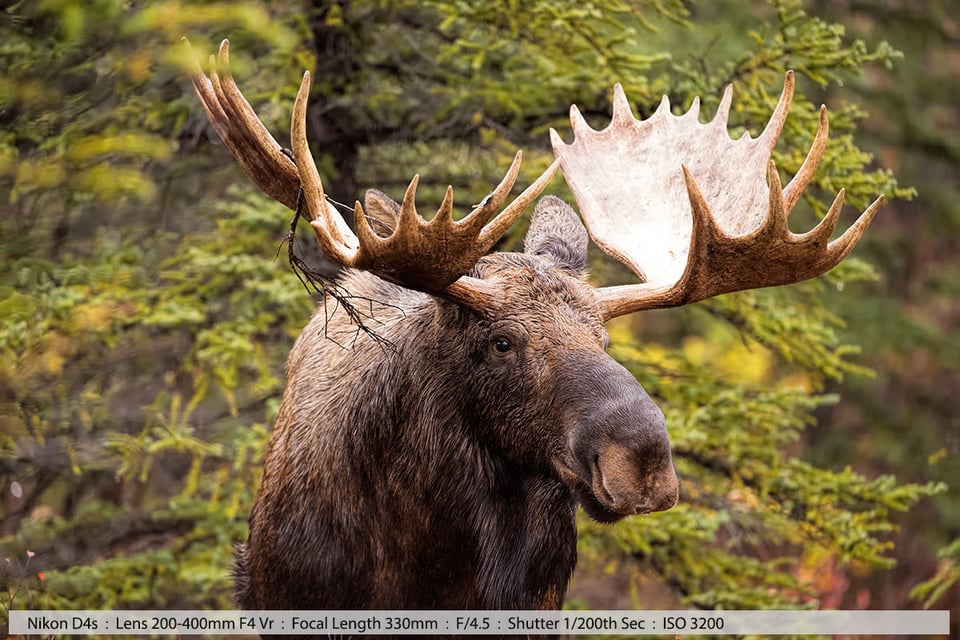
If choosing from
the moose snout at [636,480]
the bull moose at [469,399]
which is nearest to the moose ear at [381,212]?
the bull moose at [469,399]

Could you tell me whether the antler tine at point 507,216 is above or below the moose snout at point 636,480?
above

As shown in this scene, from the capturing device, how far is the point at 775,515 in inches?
292

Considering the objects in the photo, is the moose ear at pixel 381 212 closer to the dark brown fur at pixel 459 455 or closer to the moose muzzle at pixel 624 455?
the dark brown fur at pixel 459 455

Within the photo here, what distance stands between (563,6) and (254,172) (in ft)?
9.30

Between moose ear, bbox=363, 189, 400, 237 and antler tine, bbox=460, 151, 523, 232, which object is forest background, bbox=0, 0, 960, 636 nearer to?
moose ear, bbox=363, 189, 400, 237

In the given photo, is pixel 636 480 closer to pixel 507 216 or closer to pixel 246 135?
pixel 507 216

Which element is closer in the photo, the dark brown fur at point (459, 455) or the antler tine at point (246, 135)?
the dark brown fur at point (459, 455)

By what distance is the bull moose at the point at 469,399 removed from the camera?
3.95 m

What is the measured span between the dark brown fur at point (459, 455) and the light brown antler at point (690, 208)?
404 millimetres

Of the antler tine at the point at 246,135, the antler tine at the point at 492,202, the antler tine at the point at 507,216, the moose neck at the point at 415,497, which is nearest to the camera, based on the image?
the antler tine at the point at 492,202

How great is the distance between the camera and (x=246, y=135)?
4.30 m

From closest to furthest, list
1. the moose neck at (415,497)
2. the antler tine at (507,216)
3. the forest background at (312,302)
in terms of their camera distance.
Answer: the antler tine at (507,216) < the moose neck at (415,497) < the forest background at (312,302)

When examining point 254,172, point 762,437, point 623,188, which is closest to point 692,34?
point 762,437

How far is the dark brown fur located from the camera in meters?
4.07
